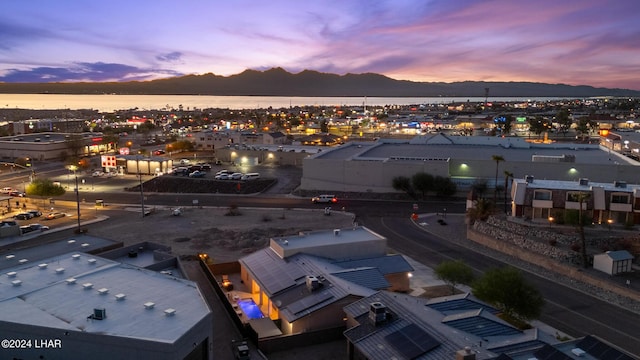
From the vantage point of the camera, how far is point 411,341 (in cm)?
1566

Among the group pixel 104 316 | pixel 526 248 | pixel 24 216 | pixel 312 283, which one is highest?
pixel 104 316

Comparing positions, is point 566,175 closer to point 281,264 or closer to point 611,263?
point 611,263

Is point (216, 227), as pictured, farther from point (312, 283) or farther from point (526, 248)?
point (526, 248)

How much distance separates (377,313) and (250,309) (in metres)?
7.43

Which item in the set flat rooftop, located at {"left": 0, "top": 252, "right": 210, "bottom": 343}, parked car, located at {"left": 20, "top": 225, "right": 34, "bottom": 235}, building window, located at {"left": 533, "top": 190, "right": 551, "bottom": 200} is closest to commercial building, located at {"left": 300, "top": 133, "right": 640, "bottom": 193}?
building window, located at {"left": 533, "top": 190, "right": 551, "bottom": 200}

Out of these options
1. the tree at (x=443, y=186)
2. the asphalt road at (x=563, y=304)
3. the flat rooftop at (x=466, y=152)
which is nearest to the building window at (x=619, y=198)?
the asphalt road at (x=563, y=304)

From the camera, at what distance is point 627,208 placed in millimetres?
31484

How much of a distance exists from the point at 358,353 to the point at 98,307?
27.3 ft

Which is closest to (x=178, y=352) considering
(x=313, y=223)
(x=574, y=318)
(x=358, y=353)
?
(x=358, y=353)

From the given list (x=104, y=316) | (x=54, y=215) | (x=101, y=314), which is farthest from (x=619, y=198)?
(x=54, y=215)

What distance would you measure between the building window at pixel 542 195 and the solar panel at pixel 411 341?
20550 mm

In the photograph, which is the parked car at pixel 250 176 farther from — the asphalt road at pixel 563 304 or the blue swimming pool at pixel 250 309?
the blue swimming pool at pixel 250 309

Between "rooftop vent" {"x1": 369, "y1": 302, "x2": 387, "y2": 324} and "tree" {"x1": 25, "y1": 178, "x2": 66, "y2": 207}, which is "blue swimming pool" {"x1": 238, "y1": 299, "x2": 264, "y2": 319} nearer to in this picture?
"rooftop vent" {"x1": 369, "y1": 302, "x2": 387, "y2": 324}

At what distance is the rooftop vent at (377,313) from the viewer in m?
17.0
